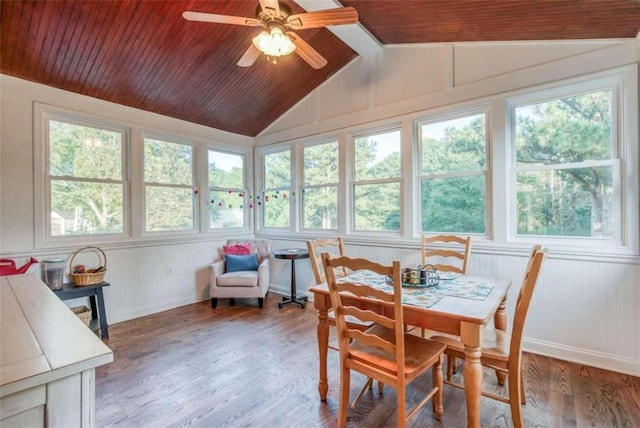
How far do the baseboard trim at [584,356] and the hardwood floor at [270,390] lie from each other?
6 centimetres

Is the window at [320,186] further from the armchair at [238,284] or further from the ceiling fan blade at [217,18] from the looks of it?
the ceiling fan blade at [217,18]

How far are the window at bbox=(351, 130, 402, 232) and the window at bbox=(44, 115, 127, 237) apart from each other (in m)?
2.95

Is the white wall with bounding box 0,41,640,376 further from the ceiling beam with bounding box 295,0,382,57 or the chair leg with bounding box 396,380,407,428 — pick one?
the chair leg with bounding box 396,380,407,428

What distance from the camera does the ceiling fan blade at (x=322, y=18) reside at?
6.46 feet

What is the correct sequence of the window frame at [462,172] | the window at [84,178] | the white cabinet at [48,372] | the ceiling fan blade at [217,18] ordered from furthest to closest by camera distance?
the window at [84,178] → the window frame at [462,172] → the ceiling fan blade at [217,18] → the white cabinet at [48,372]

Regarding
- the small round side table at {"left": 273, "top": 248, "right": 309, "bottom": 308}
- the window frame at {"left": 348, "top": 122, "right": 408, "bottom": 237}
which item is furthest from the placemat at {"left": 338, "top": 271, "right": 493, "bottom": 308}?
the small round side table at {"left": 273, "top": 248, "right": 309, "bottom": 308}

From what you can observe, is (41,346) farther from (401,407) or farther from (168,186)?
(168,186)

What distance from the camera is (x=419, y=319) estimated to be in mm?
1592

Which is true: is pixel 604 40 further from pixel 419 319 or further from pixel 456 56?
pixel 419 319

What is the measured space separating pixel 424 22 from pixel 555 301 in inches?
110

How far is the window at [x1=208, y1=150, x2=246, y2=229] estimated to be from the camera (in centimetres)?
460

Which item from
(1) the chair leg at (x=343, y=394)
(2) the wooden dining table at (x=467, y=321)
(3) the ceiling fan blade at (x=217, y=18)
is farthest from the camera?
(3) the ceiling fan blade at (x=217, y=18)

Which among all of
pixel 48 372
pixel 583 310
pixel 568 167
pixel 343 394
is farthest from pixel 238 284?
pixel 568 167

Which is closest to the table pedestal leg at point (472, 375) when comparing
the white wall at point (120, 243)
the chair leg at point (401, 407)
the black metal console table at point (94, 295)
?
the chair leg at point (401, 407)
